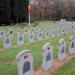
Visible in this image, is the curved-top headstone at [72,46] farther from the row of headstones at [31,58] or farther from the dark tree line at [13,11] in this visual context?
the dark tree line at [13,11]

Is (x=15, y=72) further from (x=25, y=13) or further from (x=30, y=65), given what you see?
(x=25, y=13)

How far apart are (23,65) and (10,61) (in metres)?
3.54

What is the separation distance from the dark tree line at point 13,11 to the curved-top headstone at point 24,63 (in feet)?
112

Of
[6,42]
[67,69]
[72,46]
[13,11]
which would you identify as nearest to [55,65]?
[67,69]

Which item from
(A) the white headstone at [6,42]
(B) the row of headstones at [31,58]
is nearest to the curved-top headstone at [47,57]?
(B) the row of headstones at [31,58]

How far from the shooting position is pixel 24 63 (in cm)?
802

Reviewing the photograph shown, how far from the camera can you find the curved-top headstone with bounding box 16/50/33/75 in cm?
773

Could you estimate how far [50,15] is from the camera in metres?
60.8

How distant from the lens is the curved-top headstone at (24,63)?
7.73 meters

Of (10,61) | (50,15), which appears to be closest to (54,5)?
(50,15)

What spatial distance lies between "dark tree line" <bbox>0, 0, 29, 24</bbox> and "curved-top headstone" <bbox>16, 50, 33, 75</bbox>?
3402cm

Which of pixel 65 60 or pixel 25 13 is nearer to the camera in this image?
pixel 65 60

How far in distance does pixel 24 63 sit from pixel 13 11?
37.4 metres

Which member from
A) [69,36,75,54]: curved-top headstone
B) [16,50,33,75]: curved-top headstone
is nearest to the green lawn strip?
[16,50,33,75]: curved-top headstone
